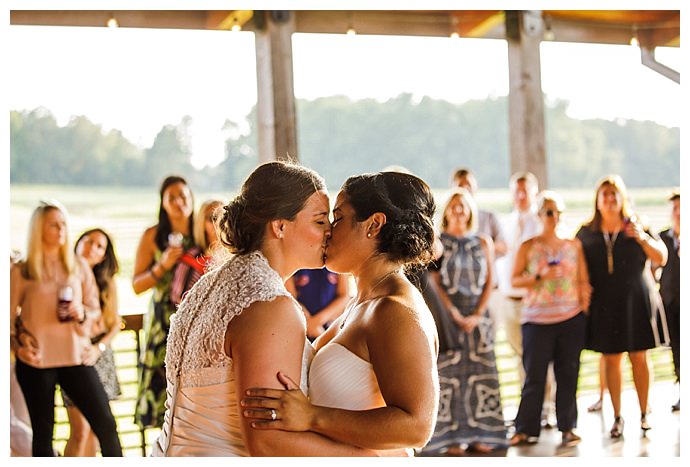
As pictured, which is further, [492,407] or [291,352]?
[492,407]

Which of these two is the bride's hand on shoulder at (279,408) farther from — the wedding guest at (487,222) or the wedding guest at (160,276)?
the wedding guest at (487,222)

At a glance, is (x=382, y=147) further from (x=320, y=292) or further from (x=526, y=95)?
(x=320, y=292)

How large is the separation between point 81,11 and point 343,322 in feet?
15.0

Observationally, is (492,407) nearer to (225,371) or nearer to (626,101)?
(225,371)

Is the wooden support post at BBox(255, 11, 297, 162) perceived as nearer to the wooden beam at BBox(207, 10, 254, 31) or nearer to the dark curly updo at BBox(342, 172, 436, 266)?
the wooden beam at BBox(207, 10, 254, 31)

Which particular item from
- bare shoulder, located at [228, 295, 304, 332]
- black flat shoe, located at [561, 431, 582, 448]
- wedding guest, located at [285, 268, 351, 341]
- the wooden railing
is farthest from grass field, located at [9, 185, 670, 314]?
bare shoulder, located at [228, 295, 304, 332]

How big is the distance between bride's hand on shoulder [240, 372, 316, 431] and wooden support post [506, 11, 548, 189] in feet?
17.3

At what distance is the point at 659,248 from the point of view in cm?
572

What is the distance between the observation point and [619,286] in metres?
5.71

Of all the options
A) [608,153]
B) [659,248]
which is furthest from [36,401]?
[608,153]

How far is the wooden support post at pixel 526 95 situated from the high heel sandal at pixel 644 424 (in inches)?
77.9

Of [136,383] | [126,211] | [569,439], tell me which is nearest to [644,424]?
[569,439]

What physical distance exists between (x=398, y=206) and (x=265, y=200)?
31 centimetres
